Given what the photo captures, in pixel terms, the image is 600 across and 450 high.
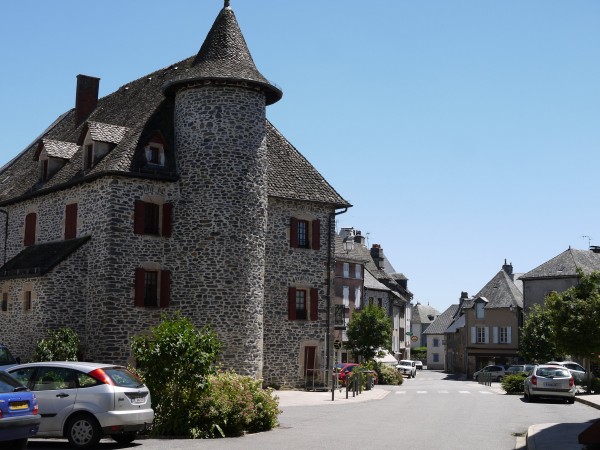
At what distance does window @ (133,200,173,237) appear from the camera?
2823 centimetres

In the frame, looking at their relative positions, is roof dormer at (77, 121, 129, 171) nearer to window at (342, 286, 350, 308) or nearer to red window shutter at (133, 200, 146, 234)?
red window shutter at (133, 200, 146, 234)

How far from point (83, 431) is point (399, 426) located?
781cm

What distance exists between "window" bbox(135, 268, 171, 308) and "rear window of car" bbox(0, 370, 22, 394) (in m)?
15.7

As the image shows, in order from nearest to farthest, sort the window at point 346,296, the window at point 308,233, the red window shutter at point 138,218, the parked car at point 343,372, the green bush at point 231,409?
the green bush at point 231,409 → the red window shutter at point 138,218 → the window at point 308,233 → the parked car at point 343,372 → the window at point 346,296

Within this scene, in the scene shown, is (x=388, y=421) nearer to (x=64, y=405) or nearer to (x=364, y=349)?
(x=64, y=405)

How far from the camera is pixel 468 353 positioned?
66750mm

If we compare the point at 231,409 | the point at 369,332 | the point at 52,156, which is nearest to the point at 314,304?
the point at 52,156

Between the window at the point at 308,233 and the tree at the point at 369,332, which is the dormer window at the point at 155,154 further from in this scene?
the tree at the point at 369,332

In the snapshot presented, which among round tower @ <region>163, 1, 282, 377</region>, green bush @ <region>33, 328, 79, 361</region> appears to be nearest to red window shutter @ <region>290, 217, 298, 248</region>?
round tower @ <region>163, 1, 282, 377</region>

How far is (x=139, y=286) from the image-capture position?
27.8 m

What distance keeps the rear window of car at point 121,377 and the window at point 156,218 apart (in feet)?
46.0

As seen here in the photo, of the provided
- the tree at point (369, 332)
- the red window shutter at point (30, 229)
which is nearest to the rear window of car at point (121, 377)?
the red window shutter at point (30, 229)

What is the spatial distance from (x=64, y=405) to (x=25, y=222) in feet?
69.4

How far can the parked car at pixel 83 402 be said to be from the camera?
13492 mm
